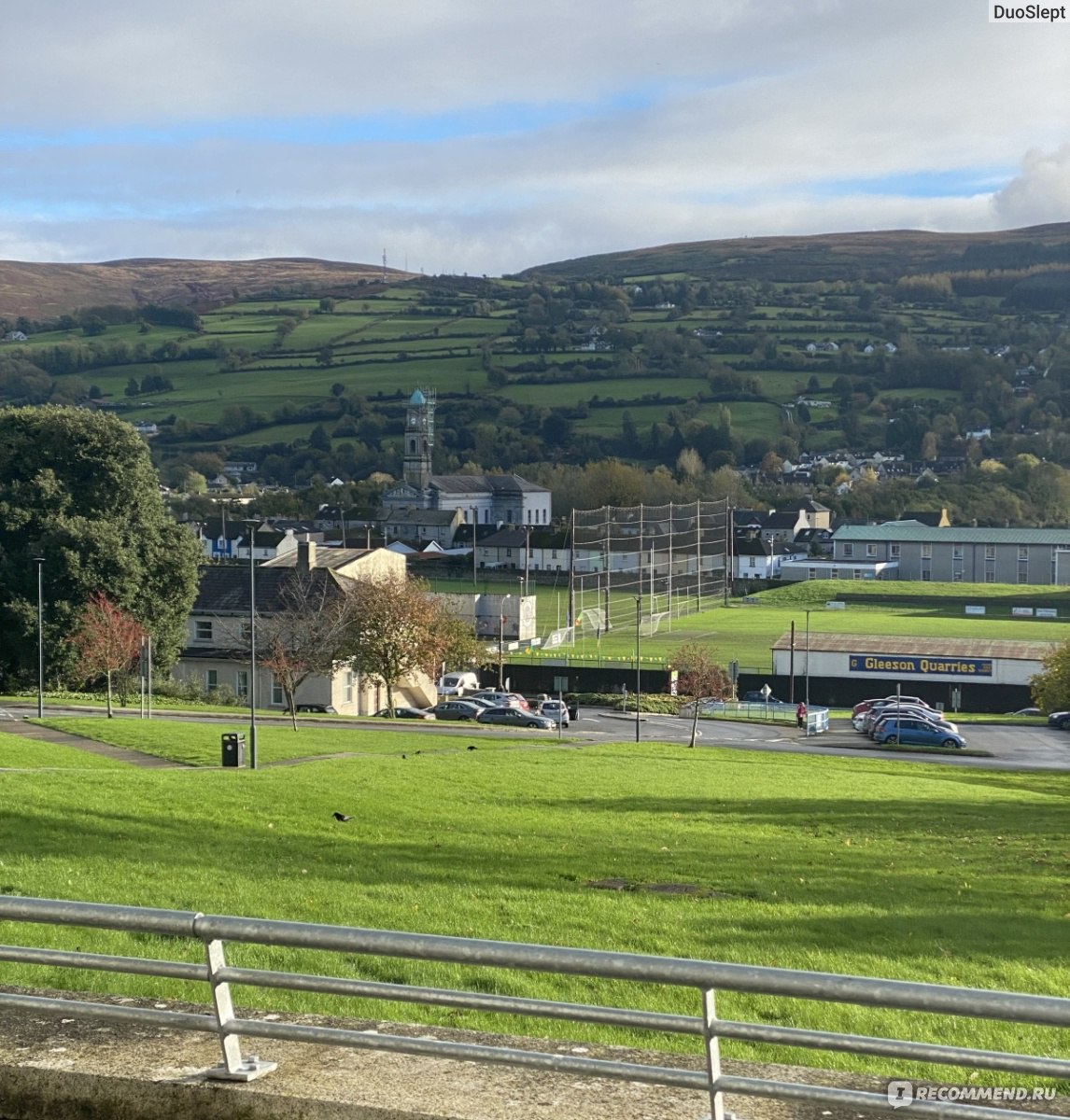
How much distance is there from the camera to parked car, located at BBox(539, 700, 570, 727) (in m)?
55.2

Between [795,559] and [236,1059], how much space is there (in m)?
157

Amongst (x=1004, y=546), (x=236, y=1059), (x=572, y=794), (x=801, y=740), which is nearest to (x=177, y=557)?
(x=801, y=740)

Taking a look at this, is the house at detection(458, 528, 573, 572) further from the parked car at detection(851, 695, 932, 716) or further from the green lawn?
the green lawn

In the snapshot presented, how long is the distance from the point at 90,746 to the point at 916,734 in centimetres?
3381

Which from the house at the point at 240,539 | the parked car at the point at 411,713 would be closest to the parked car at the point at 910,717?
the parked car at the point at 411,713

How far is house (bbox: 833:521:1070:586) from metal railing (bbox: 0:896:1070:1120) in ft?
477

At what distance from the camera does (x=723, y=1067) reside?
5762 mm

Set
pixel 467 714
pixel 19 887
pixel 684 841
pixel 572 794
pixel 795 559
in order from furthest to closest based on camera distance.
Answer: pixel 795 559 → pixel 467 714 → pixel 572 794 → pixel 684 841 → pixel 19 887

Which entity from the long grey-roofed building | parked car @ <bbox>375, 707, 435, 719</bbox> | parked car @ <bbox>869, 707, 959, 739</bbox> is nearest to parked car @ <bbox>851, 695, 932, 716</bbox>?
the long grey-roofed building

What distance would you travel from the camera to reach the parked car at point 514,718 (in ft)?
179

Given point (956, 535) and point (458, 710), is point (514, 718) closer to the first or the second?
point (458, 710)

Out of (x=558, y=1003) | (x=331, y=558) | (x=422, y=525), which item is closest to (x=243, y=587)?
(x=331, y=558)

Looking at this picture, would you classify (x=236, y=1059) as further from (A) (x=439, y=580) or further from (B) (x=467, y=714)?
(A) (x=439, y=580)

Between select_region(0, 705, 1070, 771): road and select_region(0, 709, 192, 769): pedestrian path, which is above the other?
select_region(0, 709, 192, 769): pedestrian path
